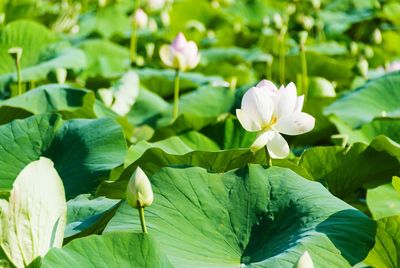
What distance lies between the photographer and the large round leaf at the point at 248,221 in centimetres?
158

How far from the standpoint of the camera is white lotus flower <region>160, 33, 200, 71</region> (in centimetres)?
308

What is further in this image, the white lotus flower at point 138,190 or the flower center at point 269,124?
the flower center at point 269,124

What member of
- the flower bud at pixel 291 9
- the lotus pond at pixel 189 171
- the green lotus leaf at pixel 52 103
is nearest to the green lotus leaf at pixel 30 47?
the lotus pond at pixel 189 171

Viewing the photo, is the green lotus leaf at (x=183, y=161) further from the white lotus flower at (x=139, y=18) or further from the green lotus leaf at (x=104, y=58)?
the white lotus flower at (x=139, y=18)

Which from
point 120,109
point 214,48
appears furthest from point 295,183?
point 214,48

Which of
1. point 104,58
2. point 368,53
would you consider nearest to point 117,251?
point 104,58

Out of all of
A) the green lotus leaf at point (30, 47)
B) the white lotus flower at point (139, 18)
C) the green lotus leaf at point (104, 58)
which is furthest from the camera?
the white lotus flower at point (139, 18)

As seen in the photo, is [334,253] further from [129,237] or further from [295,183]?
[129,237]

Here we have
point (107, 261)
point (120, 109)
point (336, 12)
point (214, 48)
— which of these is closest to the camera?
point (107, 261)

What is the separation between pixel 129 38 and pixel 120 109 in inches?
83.0

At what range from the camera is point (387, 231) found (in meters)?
1.63

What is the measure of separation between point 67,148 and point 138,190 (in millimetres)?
689

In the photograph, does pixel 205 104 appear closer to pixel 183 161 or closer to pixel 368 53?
pixel 183 161

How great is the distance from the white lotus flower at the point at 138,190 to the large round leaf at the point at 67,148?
51 cm
